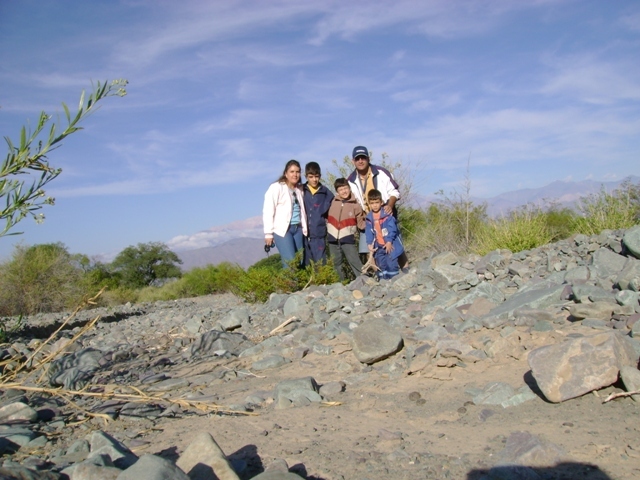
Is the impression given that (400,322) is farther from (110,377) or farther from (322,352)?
(110,377)

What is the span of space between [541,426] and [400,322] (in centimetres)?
249

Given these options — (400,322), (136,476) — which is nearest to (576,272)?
(400,322)

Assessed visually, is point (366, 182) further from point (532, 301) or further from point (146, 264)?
point (146, 264)

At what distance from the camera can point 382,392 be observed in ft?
13.8

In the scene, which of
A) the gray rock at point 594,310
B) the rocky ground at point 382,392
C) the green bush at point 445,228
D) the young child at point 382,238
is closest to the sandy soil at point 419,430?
the rocky ground at point 382,392

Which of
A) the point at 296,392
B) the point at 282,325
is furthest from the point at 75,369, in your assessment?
the point at 296,392

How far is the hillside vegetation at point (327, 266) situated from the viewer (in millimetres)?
9211

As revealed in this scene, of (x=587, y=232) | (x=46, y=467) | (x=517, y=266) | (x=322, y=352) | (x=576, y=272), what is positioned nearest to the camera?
(x=46, y=467)

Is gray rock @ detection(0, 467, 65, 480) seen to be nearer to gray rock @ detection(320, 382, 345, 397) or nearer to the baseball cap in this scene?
gray rock @ detection(320, 382, 345, 397)

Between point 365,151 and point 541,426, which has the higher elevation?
point 365,151

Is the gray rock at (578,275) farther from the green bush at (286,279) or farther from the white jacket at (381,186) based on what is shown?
the green bush at (286,279)

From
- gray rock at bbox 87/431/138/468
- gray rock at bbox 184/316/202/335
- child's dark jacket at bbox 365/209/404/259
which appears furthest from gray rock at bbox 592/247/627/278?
gray rock at bbox 87/431/138/468

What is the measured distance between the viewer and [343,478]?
9.41 ft

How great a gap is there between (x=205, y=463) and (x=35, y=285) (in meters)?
14.0
